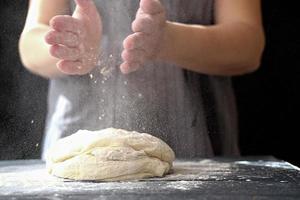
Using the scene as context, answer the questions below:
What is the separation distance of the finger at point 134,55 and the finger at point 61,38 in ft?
0.50

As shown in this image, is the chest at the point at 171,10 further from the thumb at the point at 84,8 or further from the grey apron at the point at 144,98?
the thumb at the point at 84,8

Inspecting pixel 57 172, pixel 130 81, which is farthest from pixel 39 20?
pixel 57 172

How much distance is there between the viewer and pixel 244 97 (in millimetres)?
1898

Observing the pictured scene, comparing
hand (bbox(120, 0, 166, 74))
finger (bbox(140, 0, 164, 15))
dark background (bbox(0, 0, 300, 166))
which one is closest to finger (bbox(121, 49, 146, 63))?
hand (bbox(120, 0, 166, 74))

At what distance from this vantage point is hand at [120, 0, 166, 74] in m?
1.49

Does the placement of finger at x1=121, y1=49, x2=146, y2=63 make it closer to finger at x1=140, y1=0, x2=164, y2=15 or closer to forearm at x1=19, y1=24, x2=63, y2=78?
finger at x1=140, y1=0, x2=164, y2=15

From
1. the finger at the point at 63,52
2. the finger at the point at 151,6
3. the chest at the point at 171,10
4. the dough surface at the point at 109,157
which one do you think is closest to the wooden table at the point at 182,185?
the dough surface at the point at 109,157

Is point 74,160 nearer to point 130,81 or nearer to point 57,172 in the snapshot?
point 57,172

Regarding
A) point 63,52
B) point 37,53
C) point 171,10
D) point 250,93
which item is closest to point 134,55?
point 63,52

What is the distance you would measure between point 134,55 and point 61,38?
0.22 meters

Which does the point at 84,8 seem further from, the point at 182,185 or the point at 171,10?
the point at 182,185

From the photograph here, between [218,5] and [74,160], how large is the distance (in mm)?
828

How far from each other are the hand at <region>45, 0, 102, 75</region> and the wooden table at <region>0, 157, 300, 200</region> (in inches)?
13.1

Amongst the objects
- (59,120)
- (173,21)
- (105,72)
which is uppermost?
(173,21)
